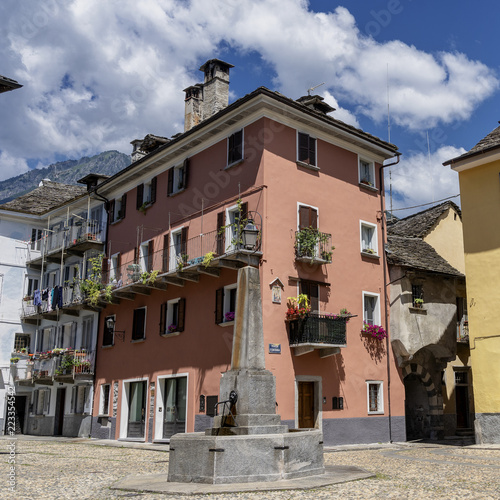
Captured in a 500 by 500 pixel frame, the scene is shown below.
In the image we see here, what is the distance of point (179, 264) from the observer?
80.2ft

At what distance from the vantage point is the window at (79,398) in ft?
101

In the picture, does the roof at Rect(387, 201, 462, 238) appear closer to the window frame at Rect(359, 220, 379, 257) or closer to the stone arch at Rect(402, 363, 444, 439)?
the window frame at Rect(359, 220, 379, 257)

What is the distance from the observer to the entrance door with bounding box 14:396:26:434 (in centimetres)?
3596

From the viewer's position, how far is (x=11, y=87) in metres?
16.7

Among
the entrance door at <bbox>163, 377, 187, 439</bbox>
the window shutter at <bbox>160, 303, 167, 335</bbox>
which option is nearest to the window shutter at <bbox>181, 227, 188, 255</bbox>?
the window shutter at <bbox>160, 303, 167, 335</bbox>

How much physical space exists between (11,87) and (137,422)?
15.9 metres

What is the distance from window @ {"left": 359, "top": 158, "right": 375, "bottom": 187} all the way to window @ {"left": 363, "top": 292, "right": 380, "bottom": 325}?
4.91m

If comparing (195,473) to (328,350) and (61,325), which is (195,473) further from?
(61,325)

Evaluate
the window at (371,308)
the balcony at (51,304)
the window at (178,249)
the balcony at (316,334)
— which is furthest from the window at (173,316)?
the window at (371,308)

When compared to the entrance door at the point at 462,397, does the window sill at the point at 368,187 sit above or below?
above

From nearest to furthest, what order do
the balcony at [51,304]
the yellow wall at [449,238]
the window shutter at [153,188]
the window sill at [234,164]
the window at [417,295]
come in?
the window sill at [234,164], the window at [417,295], the window shutter at [153,188], the yellow wall at [449,238], the balcony at [51,304]

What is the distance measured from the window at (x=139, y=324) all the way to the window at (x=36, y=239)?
1281 centimetres

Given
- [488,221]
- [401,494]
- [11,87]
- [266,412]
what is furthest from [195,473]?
[488,221]

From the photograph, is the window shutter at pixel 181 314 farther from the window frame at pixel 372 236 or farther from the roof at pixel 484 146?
the roof at pixel 484 146
